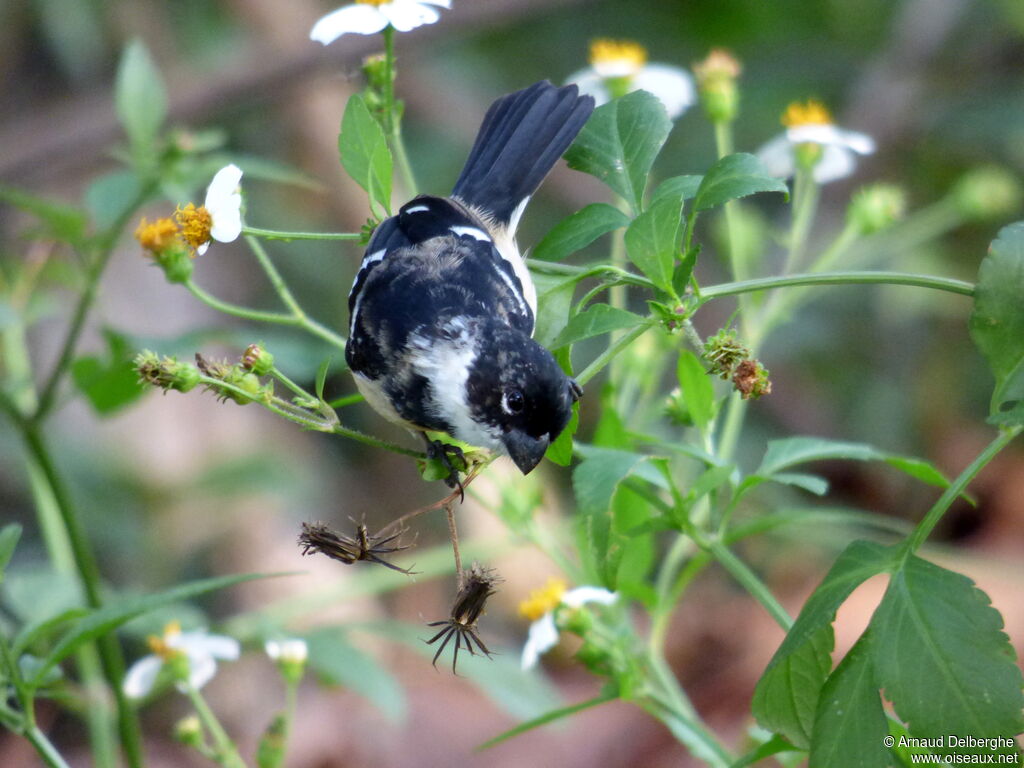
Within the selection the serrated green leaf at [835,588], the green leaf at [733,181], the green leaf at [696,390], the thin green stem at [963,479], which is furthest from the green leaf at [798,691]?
the green leaf at [733,181]

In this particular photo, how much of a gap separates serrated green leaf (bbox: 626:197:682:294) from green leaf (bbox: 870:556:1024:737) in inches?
16.3

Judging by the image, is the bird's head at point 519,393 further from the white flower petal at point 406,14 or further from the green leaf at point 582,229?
the white flower petal at point 406,14

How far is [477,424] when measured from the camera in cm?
165

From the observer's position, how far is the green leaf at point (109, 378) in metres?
1.91

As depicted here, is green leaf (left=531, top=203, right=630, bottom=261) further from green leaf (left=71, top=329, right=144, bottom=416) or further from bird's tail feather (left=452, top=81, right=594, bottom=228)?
green leaf (left=71, top=329, right=144, bottom=416)

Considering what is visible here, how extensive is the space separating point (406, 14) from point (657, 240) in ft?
1.76

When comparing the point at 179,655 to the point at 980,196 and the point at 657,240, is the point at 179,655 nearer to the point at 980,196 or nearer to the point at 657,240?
the point at 657,240

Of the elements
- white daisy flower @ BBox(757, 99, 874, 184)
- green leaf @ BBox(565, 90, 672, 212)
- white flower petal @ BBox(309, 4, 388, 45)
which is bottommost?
green leaf @ BBox(565, 90, 672, 212)

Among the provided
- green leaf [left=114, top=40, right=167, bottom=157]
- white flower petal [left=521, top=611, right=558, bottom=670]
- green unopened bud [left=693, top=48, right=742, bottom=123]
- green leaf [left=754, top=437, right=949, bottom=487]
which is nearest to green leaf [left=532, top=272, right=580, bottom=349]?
green leaf [left=754, top=437, right=949, bottom=487]

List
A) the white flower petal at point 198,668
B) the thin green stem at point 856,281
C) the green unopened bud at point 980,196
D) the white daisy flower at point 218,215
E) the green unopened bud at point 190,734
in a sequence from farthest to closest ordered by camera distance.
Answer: the green unopened bud at point 980,196
the white flower petal at point 198,668
the green unopened bud at point 190,734
the white daisy flower at point 218,215
the thin green stem at point 856,281

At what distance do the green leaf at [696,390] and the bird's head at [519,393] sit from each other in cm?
13

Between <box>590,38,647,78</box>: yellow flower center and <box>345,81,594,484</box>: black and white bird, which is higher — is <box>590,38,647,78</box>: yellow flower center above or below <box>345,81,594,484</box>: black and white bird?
above

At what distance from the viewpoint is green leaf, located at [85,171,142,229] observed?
2074 millimetres

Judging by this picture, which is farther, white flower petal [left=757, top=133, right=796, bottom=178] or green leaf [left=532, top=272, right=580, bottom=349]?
white flower petal [left=757, top=133, right=796, bottom=178]
